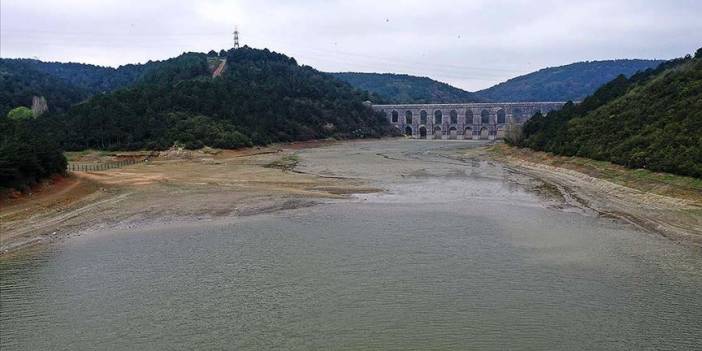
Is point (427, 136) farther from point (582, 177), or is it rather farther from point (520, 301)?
point (520, 301)

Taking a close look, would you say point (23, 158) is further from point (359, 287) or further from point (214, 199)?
point (359, 287)

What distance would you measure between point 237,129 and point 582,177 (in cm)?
6417

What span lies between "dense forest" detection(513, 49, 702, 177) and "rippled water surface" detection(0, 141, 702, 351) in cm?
1528

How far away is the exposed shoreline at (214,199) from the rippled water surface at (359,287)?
2528 millimetres

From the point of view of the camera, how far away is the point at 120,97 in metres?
98.4

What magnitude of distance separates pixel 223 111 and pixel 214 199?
225ft

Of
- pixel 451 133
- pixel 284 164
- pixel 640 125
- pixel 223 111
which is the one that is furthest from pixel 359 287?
pixel 451 133

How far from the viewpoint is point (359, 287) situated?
19156 mm

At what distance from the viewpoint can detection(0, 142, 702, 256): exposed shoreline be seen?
2972 cm

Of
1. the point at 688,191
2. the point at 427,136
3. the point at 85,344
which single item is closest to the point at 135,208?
the point at 85,344

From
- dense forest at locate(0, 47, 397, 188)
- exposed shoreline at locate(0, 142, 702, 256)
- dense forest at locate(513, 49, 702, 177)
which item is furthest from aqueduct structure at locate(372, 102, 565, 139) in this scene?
exposed shoreline at locate(0, 142, 702, 256)

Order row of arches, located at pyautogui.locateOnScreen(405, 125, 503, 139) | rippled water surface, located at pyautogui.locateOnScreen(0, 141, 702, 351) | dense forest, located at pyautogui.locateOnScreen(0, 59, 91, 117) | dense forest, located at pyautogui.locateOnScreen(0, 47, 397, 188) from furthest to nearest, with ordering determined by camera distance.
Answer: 1. row of arches, located at pyautogui.locateOnScreen(405, 125, 503, 139)
2. dense forest, located at pyautogui.locateOnScreen(0, 59, 91, 117)
3. dense forest, located at pyautogui.locateOnScreen(0, 47, 397, 188)
4. rippled water surface, located at pyautogui.locateOnScreen(0, 141, 702, 351)

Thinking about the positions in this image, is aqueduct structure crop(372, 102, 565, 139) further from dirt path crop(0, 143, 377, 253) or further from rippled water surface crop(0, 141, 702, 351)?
rippled water surface crop(0, 141, 702, 351)

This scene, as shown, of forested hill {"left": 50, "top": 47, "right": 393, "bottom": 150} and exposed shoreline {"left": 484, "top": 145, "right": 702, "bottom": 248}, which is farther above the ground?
forested hill {"left": 50, "top": 47, "right": 393, "bottom": 150}
